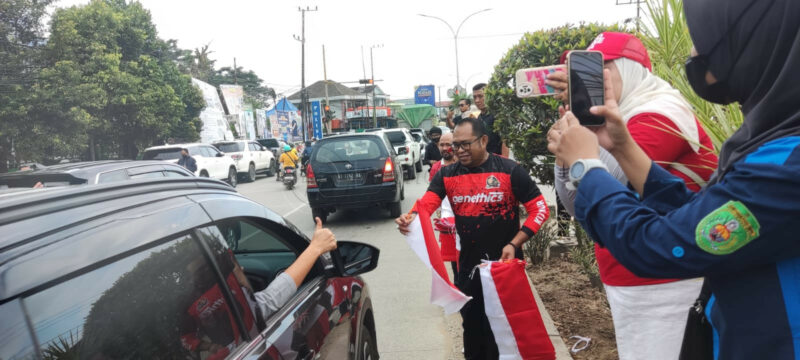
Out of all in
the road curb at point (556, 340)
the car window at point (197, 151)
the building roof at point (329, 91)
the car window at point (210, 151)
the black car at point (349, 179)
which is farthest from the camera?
the building roof at point (329, 91)

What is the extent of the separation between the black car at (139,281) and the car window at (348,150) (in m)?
7.08

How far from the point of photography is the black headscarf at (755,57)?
93cm

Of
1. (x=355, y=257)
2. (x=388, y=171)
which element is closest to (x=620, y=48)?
(x=355, y=257)

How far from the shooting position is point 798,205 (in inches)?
35.0

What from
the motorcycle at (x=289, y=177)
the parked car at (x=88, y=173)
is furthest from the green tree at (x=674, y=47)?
the motorcycle at (x=289, y=177)

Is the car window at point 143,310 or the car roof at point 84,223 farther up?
the car roof at point 84,223

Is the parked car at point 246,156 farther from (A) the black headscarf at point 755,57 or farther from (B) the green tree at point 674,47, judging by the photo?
(A) the black headscarf at point 755,57

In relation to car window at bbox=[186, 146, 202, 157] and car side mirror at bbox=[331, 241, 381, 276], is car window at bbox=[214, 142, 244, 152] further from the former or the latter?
car side mirror at bbox=[331, 241, 381, 276]

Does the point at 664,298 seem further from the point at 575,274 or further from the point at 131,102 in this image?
the point at 131,102

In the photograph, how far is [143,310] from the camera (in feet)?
4.32

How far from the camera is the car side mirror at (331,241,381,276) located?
256cm

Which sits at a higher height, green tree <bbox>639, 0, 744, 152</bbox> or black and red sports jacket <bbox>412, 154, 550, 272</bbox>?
green tree <bbox>639, 0, 744, 152</bbox>

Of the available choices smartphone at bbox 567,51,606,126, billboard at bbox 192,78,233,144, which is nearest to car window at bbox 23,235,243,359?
smartphone at bbox 567,51,606,126

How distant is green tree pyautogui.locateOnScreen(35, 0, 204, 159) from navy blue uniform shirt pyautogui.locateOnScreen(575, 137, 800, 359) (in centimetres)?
2104
